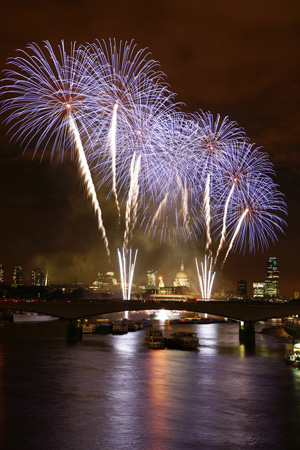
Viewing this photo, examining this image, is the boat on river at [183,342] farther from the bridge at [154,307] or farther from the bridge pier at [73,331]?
the bridge pier at [73,331]

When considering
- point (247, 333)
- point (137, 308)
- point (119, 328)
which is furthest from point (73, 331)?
point (247, 333)

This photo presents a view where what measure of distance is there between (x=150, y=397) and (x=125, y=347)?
39016 mm

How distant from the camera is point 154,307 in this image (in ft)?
315

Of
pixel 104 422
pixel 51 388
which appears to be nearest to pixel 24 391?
pixel 51 388

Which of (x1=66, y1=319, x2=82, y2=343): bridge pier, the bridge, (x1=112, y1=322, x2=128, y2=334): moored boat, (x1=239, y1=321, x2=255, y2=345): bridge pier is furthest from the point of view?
(x1=112, y1=322, x2=128, y2=334): moored boat

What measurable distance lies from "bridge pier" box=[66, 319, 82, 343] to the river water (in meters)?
19.3

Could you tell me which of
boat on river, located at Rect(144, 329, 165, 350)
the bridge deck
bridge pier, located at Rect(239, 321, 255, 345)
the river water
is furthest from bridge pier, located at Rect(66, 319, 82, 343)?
bridge pier, located at Rect(239, 321, 255, 345)

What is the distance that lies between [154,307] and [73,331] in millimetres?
13835

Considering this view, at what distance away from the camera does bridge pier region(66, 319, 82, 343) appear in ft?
308

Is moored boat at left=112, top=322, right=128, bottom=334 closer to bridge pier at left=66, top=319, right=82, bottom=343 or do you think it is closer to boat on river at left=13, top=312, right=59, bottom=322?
bridge pier at left=66, top=319, right=82, bottom=343

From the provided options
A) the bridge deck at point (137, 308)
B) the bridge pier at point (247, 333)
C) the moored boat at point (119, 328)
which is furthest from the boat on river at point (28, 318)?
the bridge pier at point (247, 333)

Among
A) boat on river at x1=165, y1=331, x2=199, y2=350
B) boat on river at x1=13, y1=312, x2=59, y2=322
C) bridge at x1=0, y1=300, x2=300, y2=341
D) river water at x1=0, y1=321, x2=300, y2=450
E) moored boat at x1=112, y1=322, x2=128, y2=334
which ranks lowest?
river water at x1=0, y1=321, x2=300, y2=450

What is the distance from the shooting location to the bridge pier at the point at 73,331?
308 ft

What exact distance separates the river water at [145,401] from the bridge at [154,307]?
1933 cm
